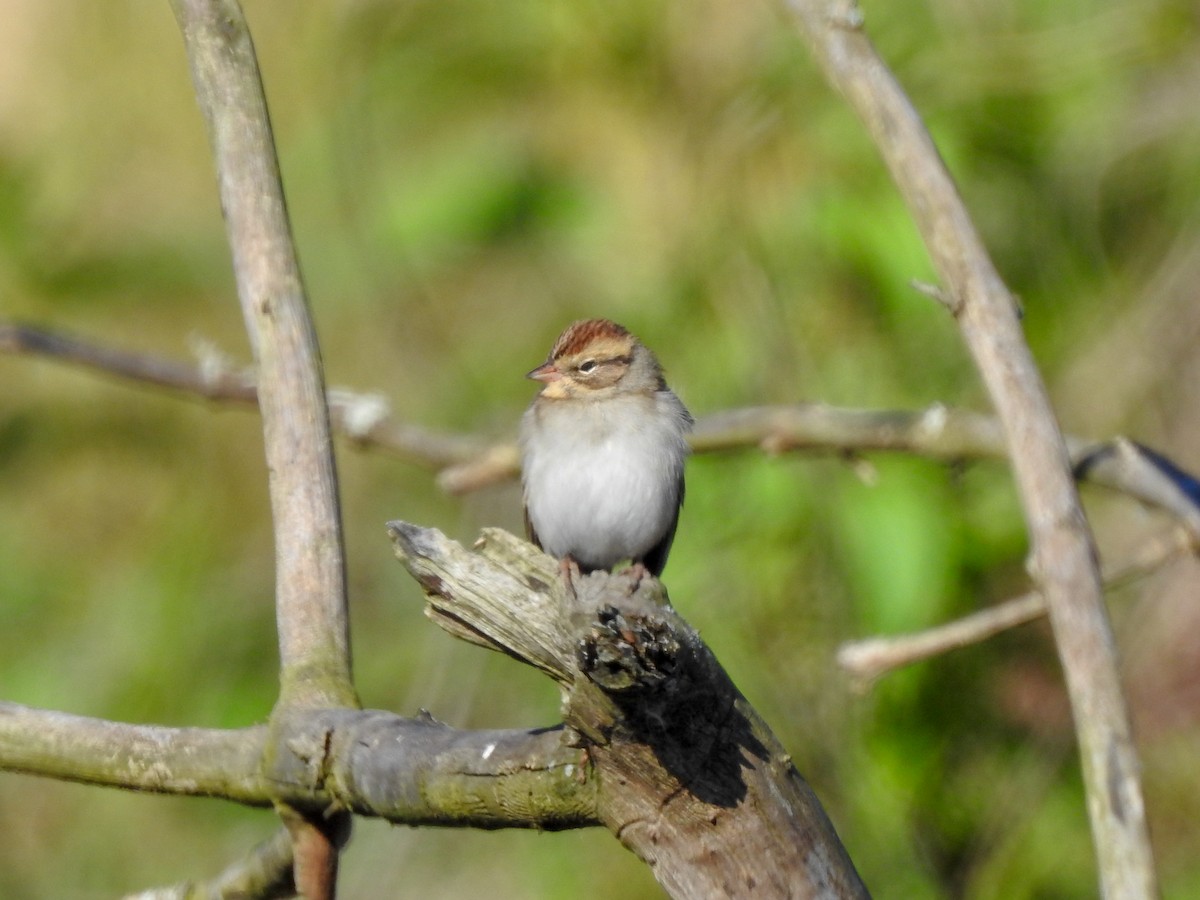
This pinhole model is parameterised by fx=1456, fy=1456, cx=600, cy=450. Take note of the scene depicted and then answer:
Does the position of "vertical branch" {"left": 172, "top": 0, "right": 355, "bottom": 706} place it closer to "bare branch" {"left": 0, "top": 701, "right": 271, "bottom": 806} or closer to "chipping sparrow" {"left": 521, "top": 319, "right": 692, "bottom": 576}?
"bare branch" {"left": 0, "top": 701, "right": 271, "bottom": 806}

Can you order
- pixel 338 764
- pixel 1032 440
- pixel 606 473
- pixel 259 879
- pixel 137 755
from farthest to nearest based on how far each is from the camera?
pixel 606 473, pixel 259 879, pixel 137 755, pixel 338 764, pixel 1032 440

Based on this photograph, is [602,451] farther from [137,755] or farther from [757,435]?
[137,755]

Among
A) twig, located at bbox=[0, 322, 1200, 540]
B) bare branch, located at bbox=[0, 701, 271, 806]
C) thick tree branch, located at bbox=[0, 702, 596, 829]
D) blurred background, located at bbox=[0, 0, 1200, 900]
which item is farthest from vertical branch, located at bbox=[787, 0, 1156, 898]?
blurred background, located at bbox=[0, 0, 1200, 900]

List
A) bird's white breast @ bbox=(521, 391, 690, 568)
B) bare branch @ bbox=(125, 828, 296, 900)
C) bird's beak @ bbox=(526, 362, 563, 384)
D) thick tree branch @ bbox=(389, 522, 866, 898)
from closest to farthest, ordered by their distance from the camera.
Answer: thick tree branch @ bbox=(389, 522, 866, 898) → bare branch @ bbox=(125, 828, 296, 900) → bird's white breast @ bbox=(521, 391, 690, 568) → bird's beak @ bbox=(526, 362, 563, 384)

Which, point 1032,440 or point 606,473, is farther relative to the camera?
point 606,473

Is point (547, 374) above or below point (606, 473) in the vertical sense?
above

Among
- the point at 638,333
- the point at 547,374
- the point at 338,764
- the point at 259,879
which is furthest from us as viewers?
the point at 638,333

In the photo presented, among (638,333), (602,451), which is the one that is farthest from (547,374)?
(638,333)
